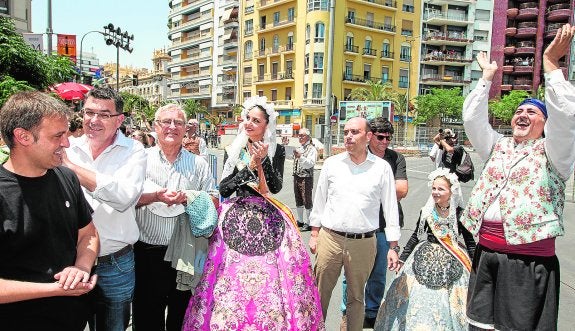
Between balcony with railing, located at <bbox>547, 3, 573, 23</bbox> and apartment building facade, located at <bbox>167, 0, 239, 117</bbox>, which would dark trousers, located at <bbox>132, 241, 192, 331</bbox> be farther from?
balcony with railing, located at <bbox>547, 3, 573, 23</bbox>

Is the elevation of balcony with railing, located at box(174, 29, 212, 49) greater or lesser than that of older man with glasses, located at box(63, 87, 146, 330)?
greater

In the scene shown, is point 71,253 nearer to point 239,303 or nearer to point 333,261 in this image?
point 239,303

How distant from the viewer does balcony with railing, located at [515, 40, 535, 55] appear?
59781 millimetres

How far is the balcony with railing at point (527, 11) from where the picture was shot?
59.1 m

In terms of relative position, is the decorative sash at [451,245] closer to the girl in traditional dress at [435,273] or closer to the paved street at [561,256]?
the girl in traditional dress at [435,273]

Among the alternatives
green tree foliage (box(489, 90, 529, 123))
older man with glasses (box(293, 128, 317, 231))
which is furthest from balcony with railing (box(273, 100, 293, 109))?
older man with glasses (box(293, 128, 317, 231))

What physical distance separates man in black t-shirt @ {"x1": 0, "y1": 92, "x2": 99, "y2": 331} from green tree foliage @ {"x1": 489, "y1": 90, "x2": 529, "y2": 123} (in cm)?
5983

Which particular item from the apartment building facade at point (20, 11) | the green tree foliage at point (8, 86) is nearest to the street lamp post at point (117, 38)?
the apartment building facade at point (20, 11)

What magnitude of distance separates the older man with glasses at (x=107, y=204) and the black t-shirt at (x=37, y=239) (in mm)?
549

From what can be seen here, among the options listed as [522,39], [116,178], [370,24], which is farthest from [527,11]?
[116,178]

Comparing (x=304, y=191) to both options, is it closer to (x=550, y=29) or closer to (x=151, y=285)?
Answer: (x=151, y=285)

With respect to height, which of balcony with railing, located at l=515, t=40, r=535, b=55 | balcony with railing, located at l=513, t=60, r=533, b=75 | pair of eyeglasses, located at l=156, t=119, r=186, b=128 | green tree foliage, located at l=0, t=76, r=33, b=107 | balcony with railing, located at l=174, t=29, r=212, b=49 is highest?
balcony with railing, located at l=174, t=29, r=212, b=49

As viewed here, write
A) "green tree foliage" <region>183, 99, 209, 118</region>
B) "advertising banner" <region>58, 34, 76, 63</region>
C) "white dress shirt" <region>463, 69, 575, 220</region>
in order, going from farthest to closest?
"green tree foliage" <region>183, 99, 209, 118</region>
"advertising banner" <region>58, 34, 76, 63</region>
"white dress shirt" <region>463, 69, 575, 220</region>

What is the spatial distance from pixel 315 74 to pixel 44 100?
48.6 m
